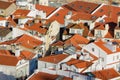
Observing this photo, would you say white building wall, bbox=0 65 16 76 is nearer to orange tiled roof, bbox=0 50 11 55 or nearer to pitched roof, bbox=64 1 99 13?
orange tiled roof, bbox=0 50 11 55

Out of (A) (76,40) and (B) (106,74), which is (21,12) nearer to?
(A) (76,40)

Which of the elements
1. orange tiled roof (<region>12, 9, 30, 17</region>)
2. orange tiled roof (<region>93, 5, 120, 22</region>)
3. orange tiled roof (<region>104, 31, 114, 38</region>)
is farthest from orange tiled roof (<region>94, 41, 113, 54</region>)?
orange tiled roof (<region>93, 5, 120, 22</region>)

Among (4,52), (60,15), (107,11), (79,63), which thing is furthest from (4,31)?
(107,11)

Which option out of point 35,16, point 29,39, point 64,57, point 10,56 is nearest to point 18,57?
point 10,56

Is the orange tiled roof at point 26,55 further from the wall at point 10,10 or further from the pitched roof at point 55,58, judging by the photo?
the wall at point 10,10

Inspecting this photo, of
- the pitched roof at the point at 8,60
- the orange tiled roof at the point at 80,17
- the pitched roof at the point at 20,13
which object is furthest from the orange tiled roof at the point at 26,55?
the pitched roof at the point at 20,13
